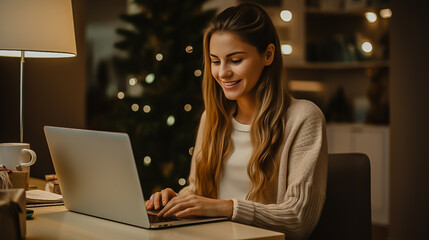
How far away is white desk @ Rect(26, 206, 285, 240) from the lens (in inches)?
49.1

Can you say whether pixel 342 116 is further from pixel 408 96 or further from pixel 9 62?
pixel 9 62

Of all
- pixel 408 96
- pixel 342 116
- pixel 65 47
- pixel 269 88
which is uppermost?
pixel 65 47

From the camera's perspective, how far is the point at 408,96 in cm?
375

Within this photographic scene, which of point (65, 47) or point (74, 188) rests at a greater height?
point (65, 47)

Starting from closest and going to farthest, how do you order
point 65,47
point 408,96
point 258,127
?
point 258,127, point 65,47, point 408,96

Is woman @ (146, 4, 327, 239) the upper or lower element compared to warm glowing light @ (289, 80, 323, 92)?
upper

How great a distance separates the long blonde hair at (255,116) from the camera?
1.79 meters

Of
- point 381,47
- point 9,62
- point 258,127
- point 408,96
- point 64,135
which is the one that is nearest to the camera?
point 64,135

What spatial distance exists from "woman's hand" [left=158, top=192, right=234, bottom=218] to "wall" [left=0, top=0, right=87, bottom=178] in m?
1.58

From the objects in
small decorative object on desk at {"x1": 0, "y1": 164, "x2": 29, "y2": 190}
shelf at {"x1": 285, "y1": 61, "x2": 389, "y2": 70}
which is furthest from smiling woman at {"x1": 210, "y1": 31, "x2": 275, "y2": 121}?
shelf at {"x1": 285, "y1": 61, "x2": 389, "y2": 70}

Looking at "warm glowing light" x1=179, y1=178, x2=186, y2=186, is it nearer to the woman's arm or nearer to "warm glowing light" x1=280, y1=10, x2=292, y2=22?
"warm glowing light" x1=280, y1=10, x2=292, y2=22

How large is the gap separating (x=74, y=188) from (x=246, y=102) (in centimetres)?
65

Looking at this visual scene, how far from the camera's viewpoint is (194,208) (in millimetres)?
1406

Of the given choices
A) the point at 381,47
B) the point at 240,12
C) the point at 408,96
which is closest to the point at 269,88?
the point at 240,12
